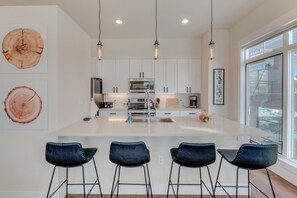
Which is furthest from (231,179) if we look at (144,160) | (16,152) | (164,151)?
(16,152)

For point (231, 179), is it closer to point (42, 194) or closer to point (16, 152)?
point (42, 194)

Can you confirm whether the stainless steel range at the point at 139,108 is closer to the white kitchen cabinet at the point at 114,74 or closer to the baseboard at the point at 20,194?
the white kitchen cabinet at the point at 114,74

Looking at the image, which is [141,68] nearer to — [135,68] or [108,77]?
[135,68]

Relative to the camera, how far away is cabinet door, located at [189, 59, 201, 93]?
5.23 meters

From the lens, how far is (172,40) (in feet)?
17.5

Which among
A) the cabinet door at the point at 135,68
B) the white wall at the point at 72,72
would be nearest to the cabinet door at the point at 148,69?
the cabinet door at the point at 135,68

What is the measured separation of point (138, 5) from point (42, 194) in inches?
132

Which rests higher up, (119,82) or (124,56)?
(124,56)

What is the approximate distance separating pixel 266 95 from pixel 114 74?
3.78 meters

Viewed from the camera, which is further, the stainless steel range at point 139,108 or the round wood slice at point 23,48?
the stainless steel range at point 139,108

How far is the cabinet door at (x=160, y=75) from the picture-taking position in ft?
17.1

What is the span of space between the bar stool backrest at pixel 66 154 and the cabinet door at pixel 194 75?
12.9 feet

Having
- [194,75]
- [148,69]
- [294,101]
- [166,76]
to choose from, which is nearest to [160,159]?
[294,101]

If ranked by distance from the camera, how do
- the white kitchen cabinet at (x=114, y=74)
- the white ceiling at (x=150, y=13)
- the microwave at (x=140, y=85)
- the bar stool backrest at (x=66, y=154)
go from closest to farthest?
the bar stool backrest at (x=66, y=154) < the white ceiling at (x=150, y=13) < the microwave at (x=140, y=85) < the white kitchen cabinet at (x=114, y=74)
